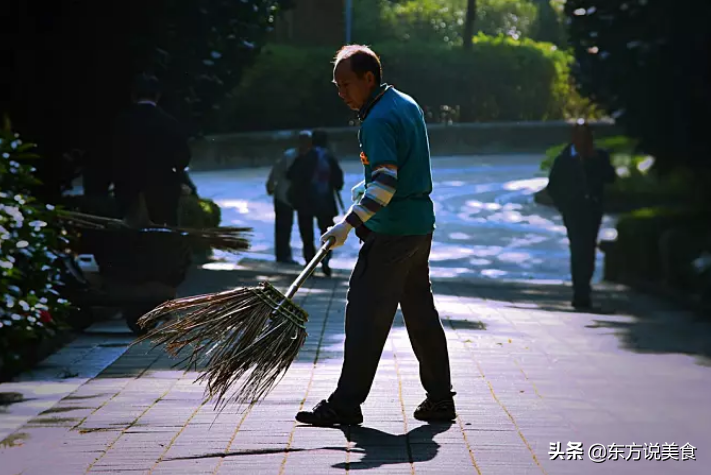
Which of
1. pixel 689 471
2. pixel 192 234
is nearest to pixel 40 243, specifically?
pixel 192 234

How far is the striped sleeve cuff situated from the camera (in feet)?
20.8

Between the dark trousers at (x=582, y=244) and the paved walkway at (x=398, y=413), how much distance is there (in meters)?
2.32

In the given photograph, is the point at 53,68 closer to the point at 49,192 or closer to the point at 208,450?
the point at 49,192

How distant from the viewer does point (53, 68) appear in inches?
493

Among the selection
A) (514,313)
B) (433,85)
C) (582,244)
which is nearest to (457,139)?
(433,85)

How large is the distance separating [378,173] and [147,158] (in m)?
4.89

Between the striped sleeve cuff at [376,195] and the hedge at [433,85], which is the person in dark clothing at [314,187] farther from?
the hedge at [433,85]

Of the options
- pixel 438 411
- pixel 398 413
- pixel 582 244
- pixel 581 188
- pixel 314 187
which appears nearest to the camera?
pixel 438 411

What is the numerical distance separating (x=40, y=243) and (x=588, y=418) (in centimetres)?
361

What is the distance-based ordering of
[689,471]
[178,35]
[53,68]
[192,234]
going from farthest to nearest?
1. [178,35]
2. [53,68]
3. [192,234]
4. [689,471]

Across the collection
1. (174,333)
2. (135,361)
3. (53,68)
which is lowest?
→ (135,361)

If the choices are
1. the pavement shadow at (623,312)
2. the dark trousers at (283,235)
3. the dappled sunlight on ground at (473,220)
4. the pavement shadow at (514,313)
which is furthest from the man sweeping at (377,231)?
the dark trousers at (283,235)

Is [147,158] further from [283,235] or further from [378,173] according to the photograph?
[283,235]

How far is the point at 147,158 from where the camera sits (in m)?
11.0
